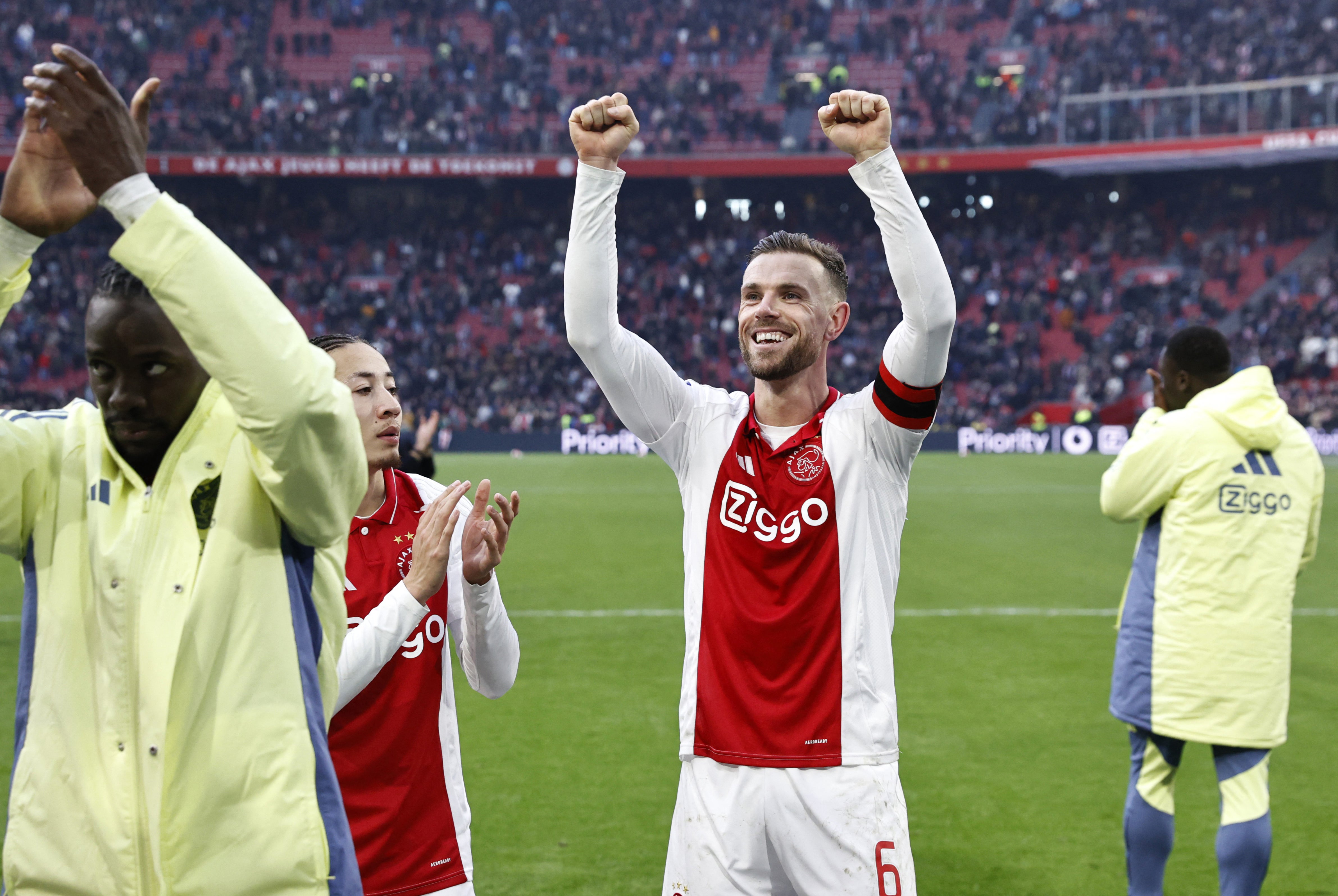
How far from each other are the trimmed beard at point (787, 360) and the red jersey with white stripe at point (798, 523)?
161 mm

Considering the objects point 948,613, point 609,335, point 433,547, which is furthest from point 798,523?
point 948,613

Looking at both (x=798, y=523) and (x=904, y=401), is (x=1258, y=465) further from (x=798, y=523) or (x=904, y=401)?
(x=798, y=523)

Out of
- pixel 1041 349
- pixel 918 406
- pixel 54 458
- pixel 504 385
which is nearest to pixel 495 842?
pixel 918 406

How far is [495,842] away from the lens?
5289 mm

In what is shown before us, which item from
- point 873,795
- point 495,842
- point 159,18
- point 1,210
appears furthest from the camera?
point 159,18

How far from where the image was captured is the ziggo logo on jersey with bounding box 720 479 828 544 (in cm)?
290

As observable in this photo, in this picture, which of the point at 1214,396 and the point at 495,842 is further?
the point at 495,842

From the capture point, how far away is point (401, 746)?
2.74 m

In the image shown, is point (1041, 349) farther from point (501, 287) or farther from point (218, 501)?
point (218, 501)

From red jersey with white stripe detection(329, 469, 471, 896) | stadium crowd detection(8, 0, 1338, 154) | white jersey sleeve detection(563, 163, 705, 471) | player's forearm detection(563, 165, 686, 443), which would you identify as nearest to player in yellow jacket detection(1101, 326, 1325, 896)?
white jersey sleeve detection(563, 163, 705, 471)

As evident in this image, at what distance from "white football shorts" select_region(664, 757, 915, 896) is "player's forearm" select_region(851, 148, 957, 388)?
101cm

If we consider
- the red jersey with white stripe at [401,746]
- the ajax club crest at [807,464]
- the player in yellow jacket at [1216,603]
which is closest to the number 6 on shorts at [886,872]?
the ajax club crest at [807,464]

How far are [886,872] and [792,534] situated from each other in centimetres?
82

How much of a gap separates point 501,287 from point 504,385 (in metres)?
5.30
